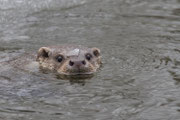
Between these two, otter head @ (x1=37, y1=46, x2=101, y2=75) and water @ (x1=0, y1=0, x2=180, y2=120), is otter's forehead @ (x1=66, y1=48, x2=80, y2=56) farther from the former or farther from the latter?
water @ (x1=0, y1=0, x2=180, y2=120)

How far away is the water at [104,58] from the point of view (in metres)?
7.70

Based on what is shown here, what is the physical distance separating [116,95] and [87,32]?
16.7 ft

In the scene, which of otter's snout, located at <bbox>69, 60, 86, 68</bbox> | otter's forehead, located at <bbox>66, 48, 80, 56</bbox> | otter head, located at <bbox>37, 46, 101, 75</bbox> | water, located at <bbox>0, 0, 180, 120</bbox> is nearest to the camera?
water, located at <bbox>0, 0, 180, 120</bbox>

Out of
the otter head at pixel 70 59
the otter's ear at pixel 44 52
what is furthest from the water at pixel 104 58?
the otter's ear at pixel 44 52

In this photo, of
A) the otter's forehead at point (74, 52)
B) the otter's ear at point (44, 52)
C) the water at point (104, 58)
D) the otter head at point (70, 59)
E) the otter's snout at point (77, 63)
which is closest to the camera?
the water at point (104, 58)

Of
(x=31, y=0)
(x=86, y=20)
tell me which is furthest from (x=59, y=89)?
(x=31, y=0)

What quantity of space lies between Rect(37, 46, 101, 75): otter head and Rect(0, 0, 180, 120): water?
23cm

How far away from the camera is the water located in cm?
770

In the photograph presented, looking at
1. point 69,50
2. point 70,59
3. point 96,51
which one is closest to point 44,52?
point 69,50

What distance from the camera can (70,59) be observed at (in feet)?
30.9

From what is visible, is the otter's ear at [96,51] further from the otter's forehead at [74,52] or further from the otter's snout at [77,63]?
the otter's snout at [77,63]

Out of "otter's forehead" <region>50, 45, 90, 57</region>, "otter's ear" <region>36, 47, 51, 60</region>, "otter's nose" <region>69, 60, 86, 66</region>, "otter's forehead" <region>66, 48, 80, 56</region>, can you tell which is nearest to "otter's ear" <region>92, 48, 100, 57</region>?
"otter's forehead" <region>50, 45, 90, 57</region>

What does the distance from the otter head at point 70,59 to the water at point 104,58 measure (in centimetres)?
23

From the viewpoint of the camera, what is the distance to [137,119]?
7.26 metres
